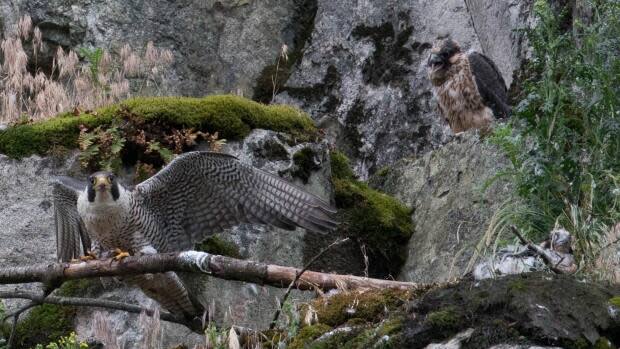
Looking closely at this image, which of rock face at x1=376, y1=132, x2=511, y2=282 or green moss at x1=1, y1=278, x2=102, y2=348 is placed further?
rock face at x1=376, y1=132, x2=511, y2=282

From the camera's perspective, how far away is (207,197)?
692 cm

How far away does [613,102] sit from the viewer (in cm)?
541

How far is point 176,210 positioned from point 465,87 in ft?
11.0

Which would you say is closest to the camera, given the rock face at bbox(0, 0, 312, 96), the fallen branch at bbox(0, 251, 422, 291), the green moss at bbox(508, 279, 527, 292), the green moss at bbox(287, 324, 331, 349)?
the green moss at bbox(508, 279, 527, 292)

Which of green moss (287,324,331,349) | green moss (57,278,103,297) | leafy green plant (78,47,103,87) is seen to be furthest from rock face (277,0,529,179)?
green moss (287,324,331,349)

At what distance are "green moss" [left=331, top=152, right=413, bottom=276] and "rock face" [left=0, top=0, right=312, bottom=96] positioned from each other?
8.12 ft

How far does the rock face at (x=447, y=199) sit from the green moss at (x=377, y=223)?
0.34 ft

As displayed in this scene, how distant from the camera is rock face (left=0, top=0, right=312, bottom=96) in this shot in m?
10.5

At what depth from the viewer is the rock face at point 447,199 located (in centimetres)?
751

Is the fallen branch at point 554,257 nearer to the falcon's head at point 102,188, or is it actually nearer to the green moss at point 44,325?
the falcon's head at point 102,188

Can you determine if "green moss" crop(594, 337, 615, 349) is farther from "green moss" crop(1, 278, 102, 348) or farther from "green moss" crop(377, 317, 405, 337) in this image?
"green moss" crop(1, 278, 102, 348)

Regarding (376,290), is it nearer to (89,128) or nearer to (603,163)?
(603,163)

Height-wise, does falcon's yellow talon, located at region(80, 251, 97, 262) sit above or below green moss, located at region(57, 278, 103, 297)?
above

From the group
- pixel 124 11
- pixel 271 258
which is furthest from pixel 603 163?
pixel 124 11
